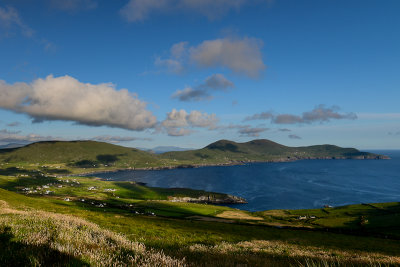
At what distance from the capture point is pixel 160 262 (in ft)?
18.5

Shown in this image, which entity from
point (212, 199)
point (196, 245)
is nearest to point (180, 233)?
point (196, 245)

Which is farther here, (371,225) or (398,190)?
(398,190)

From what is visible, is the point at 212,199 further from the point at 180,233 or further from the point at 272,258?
the point at 272,258

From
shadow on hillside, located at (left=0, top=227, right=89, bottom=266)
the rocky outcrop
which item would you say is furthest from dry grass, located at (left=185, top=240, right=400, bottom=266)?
the rocky outcrop

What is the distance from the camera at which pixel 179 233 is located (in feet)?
88.0

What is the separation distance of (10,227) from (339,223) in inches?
4442

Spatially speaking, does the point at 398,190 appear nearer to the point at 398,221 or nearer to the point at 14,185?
the point at 398,221

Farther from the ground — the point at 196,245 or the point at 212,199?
the point at 196,245

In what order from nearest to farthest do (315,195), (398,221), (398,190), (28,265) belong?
1. (28,265)
2. (398,221)
3. (315,195)
4. (398,190)

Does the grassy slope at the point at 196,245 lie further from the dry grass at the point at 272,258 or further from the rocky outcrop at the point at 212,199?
the rocky outcrop at the point at 212,199

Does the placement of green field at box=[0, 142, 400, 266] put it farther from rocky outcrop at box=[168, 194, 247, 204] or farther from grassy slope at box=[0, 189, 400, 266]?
rocky outcrop at box=[168, 194, 247, 204]

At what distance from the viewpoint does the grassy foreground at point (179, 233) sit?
6230mm

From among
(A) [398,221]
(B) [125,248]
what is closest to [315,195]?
(A) [398,221]

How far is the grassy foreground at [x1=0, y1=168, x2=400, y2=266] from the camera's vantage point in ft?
20.4
